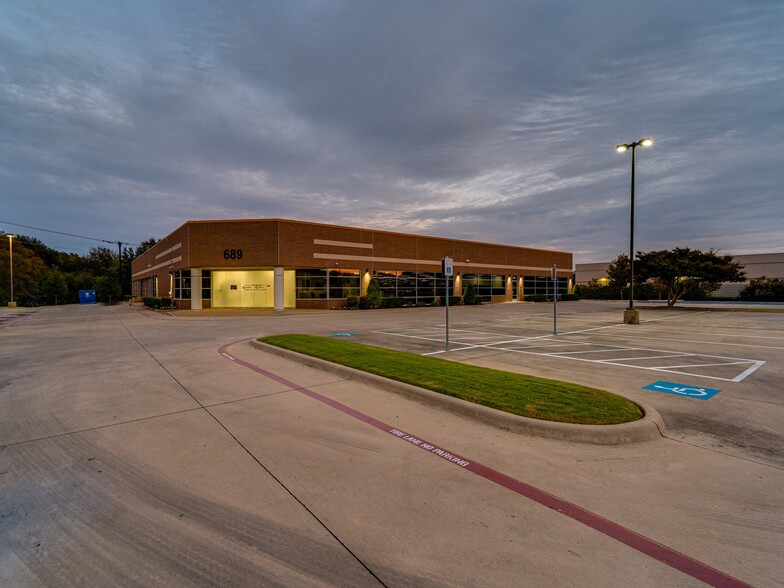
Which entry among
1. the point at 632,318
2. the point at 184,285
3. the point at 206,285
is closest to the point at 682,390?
the point at 632,318

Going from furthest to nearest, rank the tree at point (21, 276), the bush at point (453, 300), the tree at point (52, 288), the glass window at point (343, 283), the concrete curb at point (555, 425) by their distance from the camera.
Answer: the tree at point (52, 288) < the tree at point (21, 276) < the bush at point (453, 300) < the glass window at point (343, 283) < the concrete curb at point (555, 425)

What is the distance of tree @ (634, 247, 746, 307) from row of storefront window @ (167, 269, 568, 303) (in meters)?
18.4

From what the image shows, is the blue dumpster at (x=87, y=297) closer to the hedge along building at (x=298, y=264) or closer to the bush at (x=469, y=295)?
the hedge along building at (x=298, y=264)

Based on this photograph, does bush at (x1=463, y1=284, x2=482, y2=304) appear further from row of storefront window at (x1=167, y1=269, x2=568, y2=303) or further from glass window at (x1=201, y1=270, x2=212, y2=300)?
glass window at (x1=201, y1=270, x2=212, y2=300)

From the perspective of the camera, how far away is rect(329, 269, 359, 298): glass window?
113 ft

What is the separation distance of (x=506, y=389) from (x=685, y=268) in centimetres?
3052

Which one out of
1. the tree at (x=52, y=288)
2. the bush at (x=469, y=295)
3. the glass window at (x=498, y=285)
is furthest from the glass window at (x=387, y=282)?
the tree at (x=52, y=288)

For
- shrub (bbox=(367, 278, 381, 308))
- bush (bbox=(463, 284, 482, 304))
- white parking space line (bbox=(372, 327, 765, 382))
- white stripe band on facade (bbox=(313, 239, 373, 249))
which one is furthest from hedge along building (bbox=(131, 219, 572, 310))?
white parking space line (bbox=(372, 327, 765, 382))

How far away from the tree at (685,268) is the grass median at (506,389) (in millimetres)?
29089

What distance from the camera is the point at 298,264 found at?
32562 millimetres

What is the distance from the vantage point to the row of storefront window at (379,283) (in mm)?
33688

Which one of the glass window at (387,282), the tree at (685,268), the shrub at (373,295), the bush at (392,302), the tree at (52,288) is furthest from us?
the tree at (52,288)

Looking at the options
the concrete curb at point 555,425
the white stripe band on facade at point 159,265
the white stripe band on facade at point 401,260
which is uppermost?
the white stripe band on facade at point 401,260

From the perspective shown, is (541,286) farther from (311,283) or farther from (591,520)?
(591,520)
